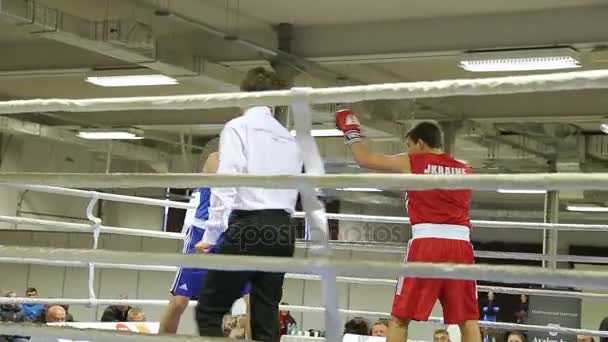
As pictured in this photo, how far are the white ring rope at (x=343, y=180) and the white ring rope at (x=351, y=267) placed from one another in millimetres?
143

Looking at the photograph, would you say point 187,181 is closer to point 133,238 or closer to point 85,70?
point 85,70

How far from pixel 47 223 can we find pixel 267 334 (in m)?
1.75

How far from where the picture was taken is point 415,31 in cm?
702

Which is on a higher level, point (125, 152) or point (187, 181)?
point (125, 152)

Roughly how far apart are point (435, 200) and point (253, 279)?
2.33 feet

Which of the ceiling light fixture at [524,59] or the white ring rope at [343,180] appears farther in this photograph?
the ceiling light fixture at [524,59]

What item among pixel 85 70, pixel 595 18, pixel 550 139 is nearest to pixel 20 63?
pixel 85 70

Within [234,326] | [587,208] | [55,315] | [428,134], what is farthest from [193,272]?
[587,208]

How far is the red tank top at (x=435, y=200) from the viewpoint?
2.90m

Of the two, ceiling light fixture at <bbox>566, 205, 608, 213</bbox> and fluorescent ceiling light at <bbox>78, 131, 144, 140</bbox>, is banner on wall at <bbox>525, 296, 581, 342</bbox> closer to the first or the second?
fluorescent ceiling light at <bbox>78, 131, 144, 140</bbox>

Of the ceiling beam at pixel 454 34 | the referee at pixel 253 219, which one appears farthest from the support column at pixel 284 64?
the referee at pixel 253 219

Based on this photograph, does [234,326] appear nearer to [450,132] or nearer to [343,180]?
[343,180]

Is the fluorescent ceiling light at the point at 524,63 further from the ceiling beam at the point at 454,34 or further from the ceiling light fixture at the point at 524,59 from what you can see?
the ceiling beam at the point at 454,34

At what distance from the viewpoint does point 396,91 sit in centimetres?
157
